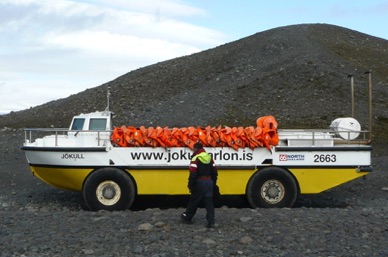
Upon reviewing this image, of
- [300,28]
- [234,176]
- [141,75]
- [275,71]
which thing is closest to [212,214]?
[234,176]

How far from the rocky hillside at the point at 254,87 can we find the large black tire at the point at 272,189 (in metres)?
14.0

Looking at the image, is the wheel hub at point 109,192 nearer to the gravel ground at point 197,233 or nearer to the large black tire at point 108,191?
the large black tire at point 108,191

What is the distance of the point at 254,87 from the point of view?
105 ft

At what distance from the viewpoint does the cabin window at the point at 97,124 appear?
11.7 m

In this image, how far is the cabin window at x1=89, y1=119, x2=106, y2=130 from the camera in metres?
11.7

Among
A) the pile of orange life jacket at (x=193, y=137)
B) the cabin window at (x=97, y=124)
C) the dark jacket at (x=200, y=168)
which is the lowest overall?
the dark jacket at (x=200, y=168)

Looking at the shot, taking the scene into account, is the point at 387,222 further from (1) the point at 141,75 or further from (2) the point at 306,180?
(1) the point at 141,75

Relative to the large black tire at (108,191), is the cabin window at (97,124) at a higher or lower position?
higher

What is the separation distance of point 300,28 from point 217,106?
17.6m

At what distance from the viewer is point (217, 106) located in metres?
29.3

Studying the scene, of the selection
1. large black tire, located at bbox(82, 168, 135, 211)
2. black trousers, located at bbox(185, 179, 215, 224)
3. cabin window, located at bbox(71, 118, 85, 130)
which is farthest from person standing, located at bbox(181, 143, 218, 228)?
cabin window, located at bbox(71, 118, 85, 130)

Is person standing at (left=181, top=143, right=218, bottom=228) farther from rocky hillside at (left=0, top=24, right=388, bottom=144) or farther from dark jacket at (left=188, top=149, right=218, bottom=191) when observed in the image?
rocky hillside at (left=0, top=24, right=388, bottom=144)

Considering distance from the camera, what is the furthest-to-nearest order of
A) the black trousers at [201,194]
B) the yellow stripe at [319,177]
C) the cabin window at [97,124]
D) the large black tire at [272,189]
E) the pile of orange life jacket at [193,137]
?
the cabin window at [97,124]
the yellow stripe at [319,177]
the large black tire at [272,189]
the pile of orange life jacket at [193,137]
the black trousers at [201,194]

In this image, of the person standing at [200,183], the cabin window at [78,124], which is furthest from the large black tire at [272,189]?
the cabin window at [78,124]
